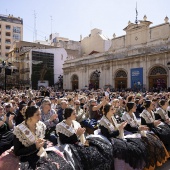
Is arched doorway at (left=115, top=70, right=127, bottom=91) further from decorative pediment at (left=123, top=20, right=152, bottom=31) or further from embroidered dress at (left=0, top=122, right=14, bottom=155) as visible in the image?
embroidered dress at (left=0, top=122, right=14, bottom=155)

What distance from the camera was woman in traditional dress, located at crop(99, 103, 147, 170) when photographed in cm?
455

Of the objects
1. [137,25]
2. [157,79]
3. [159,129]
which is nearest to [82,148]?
[159,129]

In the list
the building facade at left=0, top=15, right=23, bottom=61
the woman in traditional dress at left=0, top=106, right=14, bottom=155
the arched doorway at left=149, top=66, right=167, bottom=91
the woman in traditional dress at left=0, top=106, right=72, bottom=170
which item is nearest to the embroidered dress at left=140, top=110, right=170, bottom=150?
the woman in traditional dress at left=0, top=106, right=72, bottom=170

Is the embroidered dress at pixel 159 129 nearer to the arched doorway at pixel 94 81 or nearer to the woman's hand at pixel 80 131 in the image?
the woman's hand at pixel 80 131

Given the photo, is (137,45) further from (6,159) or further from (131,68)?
(6,159)

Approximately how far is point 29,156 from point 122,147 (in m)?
1.99

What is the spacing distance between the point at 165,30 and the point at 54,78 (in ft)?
78.3

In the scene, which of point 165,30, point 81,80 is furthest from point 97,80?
point 165,30

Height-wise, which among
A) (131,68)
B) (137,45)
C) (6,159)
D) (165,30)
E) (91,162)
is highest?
(165,30)

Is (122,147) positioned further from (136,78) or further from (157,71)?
(136,78)

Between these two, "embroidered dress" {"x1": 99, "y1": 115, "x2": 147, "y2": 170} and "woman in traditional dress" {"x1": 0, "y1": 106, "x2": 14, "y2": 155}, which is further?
"woman in traditional dress" {"x1": 0, "y1": 106, "x2": 14, "y2": 155}

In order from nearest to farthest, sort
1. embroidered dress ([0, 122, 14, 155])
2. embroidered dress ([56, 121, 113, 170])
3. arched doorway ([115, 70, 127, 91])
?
embroidered dress ([56, 121, 113, 170])
embroidered dress ([0, 122, 14, 155])
arched doorway ([115, 70, 127, 91])

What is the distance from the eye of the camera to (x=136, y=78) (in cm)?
2636

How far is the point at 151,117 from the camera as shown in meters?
6.00
